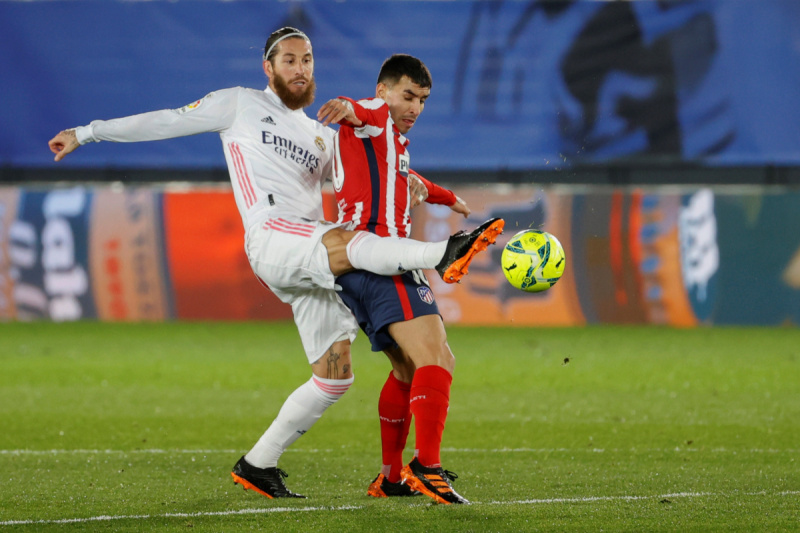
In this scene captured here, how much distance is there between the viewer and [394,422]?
17.2 ft

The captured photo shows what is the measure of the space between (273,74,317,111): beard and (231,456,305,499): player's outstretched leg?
1777 millimetres

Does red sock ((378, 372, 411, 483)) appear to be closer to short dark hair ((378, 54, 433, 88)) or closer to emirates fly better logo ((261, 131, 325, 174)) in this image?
emirates fly better logo ((261, 131, 325, 174))

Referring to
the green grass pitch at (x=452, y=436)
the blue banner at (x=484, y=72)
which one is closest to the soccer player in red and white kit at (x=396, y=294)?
the green grass pitch at (x=452, y=436)

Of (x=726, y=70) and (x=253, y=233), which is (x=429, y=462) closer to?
(x=253, y=233)

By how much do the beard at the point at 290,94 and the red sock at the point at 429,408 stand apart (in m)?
1.64

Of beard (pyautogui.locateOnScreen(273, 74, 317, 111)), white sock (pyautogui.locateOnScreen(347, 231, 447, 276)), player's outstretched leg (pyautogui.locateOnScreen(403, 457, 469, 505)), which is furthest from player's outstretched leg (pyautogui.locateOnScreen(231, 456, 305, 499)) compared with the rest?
beard (pyautogui.locateOnScreen(273, 74, 317, 111))

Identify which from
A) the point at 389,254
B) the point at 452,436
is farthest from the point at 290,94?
the point at 452,436

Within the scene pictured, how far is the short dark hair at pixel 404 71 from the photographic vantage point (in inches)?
197

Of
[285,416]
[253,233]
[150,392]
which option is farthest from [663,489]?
[150,392]

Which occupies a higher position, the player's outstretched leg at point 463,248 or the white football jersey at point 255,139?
the white football jersey at point 255,139

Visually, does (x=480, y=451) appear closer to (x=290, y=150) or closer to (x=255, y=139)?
(x=290, y=150)

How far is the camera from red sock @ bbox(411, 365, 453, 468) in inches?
Answer: 180

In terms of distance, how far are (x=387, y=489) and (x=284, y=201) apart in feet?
4.77

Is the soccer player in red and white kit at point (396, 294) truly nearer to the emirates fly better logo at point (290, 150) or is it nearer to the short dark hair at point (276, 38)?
the emirates fly better logo at point (290, 150)
